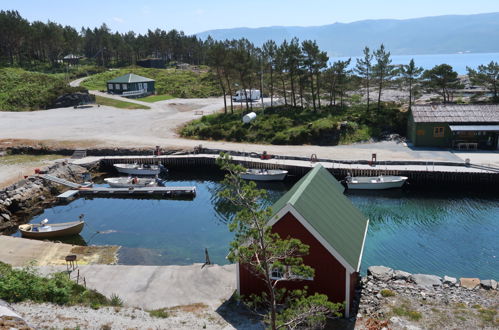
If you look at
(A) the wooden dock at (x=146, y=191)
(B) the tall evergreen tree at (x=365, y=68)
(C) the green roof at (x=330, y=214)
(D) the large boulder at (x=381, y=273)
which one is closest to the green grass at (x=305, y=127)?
(B) the tall evergreen tree at (x=365, y=68)

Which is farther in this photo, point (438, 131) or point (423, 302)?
point (438, 131)

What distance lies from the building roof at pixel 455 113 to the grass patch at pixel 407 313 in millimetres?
38724

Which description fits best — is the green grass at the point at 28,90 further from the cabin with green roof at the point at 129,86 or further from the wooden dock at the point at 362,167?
the wooden dock at the point at 362,167

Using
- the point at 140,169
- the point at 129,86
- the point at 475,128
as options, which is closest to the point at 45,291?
the point at 140,169

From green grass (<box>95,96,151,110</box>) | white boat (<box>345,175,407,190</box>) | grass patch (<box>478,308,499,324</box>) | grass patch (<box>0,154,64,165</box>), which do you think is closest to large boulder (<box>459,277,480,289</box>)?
grass patch (<box>478,308,499,324</box>)

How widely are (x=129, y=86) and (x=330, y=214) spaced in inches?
3426

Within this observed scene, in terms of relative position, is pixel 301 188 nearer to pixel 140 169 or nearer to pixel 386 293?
pixel 386 293

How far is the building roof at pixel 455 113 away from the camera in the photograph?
5412cm

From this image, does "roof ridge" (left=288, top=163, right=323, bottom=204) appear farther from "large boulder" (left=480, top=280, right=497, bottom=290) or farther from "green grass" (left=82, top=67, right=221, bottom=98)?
"green grass" (left=82, top=67, right=221, bottom=98)

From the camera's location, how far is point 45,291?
2058cm

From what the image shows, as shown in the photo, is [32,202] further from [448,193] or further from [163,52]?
[163,52]

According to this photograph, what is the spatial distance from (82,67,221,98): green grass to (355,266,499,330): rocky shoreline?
274ft

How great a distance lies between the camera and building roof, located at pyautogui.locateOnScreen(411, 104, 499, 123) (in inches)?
2131

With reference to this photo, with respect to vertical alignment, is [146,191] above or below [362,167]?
below
